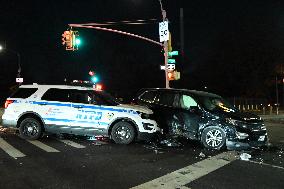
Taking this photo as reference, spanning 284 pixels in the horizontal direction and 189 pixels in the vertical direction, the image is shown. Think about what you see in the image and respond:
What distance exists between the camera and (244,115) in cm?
1312

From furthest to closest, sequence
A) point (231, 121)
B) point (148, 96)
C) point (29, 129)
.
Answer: point (148, 96)
point (29, 129)
point (231, 121)

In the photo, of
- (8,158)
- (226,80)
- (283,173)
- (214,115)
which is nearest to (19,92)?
(8,158)

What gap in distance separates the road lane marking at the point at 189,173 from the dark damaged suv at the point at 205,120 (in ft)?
4.53

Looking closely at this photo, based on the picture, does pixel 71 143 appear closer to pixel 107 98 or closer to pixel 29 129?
pixel 29 129

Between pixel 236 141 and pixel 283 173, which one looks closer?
pixel 283 173

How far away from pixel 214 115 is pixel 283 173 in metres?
4.11

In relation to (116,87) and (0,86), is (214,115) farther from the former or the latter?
(0,86)

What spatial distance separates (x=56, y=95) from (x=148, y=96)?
3.06 metres

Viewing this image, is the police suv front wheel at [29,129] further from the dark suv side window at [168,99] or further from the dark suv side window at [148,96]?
the dark suv side window at [168,99]

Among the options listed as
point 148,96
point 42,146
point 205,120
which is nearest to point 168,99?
point 148,96

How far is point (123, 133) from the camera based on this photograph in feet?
44.0

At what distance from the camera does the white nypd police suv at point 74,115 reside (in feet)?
44.0

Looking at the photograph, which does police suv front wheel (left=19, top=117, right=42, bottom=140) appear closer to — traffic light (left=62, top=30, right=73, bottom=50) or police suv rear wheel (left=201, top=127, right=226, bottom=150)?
police suv rear wheel (left=201, top=127, right=226, bottom=150)

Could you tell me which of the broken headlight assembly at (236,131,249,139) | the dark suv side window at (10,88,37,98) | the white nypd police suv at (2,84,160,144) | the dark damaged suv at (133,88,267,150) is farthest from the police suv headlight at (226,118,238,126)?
the dark suv side window at (10,88,37,98)
